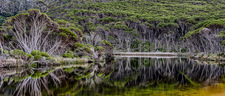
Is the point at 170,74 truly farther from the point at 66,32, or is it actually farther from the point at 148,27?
the point at 148,27

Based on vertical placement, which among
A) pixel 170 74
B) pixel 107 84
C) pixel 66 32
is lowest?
pixel 170 74

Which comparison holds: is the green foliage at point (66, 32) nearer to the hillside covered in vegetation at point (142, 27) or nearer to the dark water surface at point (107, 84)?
the hillside covered in vegetation at point (142, 27)

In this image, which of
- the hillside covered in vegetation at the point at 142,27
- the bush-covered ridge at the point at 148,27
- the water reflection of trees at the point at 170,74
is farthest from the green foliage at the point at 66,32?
the bush-covered ridge at the point at 148,27

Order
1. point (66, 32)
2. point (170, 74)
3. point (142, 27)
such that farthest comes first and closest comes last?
point (142, 27) → point (66, 32) → point (170, 74)

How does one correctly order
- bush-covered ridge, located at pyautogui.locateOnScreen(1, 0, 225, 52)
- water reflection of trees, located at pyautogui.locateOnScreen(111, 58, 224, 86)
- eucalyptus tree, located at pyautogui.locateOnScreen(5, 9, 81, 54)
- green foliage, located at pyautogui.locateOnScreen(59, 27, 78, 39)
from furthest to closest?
bush-covered ridge, located at pyautogui.locateOnScreen(1, 0, 225, 52) < green foliage, located at pyautogui.locateOnScreen(59, 27, 78, 39) < eucalyptus tree, located at pyautogui.locateOnScreen(5, 9, 81, 54) < water reflection of trees, located at pyautogui.locateOnScreen(111, 58, 224, 86)

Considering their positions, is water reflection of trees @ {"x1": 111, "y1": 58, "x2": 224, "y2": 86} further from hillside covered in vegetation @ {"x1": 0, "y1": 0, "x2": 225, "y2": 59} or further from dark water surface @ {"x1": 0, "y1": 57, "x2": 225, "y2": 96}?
hillside covered in vegetation @ {"x1": 0, "y1": 0, "x2": 225, "y2": 59}

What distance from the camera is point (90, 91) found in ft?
34.6

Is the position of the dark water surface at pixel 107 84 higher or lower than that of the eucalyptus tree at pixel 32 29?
lower

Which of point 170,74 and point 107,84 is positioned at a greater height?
point 107,84

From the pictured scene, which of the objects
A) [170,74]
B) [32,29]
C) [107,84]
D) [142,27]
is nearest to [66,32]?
[32,29]

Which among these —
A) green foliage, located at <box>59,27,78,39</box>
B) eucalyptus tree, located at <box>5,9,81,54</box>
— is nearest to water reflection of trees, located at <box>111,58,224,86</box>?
green foliage, located at <box>59,27,78,39</box>

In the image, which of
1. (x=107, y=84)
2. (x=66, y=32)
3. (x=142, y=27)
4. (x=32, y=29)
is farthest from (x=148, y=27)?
(x=107, y=84)

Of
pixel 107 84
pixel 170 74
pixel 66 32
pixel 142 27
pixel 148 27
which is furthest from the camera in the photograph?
pixel 142 27

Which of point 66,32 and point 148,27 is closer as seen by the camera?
point 66,32
